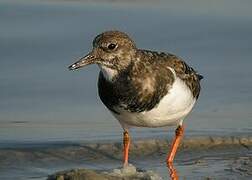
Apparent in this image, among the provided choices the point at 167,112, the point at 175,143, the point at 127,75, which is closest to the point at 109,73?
the point at 127,75

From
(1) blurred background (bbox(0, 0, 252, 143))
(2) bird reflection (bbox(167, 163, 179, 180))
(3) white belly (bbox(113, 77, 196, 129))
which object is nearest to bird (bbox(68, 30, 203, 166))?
(3) white belly (bbox(113, 77, 196, 129))

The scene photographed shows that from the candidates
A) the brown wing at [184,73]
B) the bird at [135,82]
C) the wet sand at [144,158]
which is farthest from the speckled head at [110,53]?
the wet sand at [144,158]

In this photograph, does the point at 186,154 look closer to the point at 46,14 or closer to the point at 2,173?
the point at 2,173

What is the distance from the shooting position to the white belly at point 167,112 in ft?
21.8

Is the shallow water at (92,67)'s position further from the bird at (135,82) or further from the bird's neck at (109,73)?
the bird's neck at (109,73)

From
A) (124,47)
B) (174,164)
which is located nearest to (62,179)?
(124,47)

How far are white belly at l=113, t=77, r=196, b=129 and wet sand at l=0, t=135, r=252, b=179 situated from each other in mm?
Result: 490

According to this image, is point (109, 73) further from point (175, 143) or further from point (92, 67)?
point (92, 67)

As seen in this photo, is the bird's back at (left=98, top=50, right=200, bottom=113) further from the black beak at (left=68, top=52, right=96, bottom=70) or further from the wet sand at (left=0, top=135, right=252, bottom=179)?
the wet sand at (left=0, top=135, right=252, bottom=179)

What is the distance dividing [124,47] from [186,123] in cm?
188

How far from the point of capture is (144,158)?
7.58 metres

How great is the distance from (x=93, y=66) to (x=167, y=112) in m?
2.63

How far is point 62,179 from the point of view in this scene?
599 centimetres

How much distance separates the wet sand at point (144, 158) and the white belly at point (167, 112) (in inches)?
19.3
